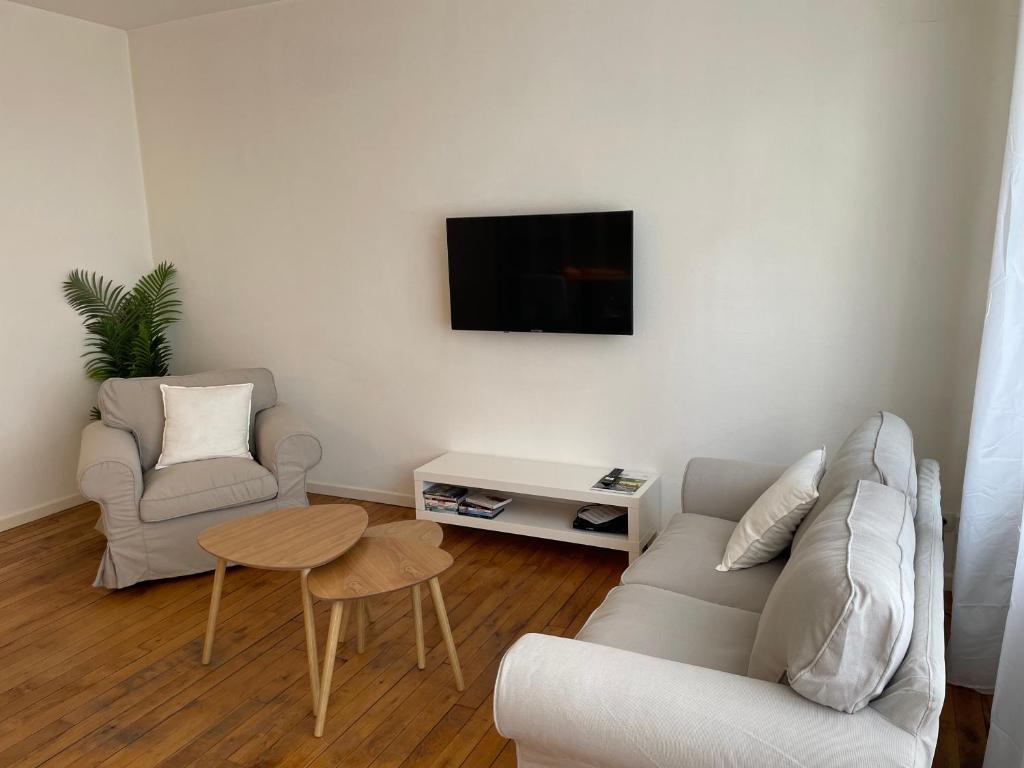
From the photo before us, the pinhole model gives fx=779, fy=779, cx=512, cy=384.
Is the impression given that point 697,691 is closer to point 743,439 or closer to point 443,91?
point 743,439

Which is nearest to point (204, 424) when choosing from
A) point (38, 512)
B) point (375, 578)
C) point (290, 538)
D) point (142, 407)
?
point (142, 407)

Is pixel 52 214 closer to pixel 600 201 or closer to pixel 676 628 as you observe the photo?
pixel 600 201

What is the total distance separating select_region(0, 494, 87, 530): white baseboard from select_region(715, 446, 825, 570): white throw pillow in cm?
381

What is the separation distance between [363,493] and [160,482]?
1.27 m

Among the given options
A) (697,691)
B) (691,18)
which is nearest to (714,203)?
(691,18)

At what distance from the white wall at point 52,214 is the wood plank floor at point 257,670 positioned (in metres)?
0.77

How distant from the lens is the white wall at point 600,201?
3080 millimetres

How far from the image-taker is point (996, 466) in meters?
2.46

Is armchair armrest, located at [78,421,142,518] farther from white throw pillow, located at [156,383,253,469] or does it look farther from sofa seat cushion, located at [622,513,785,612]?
sofa seat cushion, located at [622,513,785,612]

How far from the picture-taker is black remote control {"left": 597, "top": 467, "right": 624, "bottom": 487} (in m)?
3.64

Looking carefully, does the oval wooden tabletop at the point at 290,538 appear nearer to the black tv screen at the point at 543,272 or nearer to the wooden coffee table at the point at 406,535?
the wooden coffee table at the point at 406,535

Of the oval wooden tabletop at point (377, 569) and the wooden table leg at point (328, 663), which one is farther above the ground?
the oval wooden tabletop at point (377, 569)

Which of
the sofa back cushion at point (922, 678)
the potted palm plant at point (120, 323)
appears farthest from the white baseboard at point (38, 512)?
the sofa back cushion at point (922, 678)

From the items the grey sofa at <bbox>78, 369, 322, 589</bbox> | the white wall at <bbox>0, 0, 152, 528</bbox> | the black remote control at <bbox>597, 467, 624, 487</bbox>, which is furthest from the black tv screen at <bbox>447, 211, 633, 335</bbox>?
the white wall at <bbox>0, 0, 152, 528</bbox>
